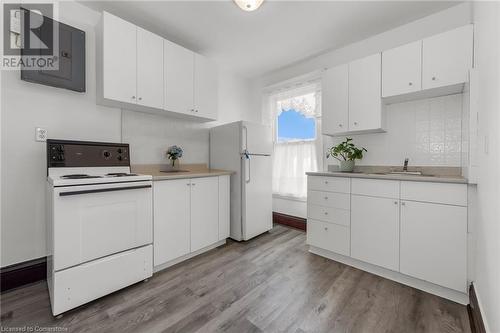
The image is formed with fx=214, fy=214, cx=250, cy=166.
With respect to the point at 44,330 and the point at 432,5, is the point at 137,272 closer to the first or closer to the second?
the point at 44,330

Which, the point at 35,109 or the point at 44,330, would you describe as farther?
the point at 35,109

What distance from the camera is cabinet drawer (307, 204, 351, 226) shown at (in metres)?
2.17

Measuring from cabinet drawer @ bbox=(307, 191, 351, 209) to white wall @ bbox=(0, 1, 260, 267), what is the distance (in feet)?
6.50

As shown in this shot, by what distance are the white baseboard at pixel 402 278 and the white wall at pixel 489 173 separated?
24 cm

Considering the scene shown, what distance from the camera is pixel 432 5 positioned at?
2031mm

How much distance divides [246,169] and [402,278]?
186 cm

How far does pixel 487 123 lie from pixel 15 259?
3442mm

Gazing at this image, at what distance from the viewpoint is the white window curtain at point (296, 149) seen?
3.16m

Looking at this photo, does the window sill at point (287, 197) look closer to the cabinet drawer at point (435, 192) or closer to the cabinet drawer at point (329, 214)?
the cabinet drawer at point (329, 214)

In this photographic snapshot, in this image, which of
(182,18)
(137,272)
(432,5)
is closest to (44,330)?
(137,272)

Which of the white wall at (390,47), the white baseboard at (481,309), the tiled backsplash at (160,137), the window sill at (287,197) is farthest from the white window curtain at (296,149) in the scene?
the white baseboard at (481,309)

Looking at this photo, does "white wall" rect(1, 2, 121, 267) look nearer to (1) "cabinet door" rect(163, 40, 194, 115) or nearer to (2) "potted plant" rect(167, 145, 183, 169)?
(1) "cabinet door" rect(163, 40, 194, 115)

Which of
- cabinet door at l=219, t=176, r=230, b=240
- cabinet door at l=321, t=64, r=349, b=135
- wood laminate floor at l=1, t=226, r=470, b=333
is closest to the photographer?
wood laminate floor at l=1, t=226, r=470, b=333

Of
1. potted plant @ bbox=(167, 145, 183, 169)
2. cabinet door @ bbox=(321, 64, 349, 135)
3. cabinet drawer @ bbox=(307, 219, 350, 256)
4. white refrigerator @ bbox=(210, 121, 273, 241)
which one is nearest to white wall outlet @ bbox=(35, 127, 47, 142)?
potted plant @ bbox=(167, 145, 183, 169)
